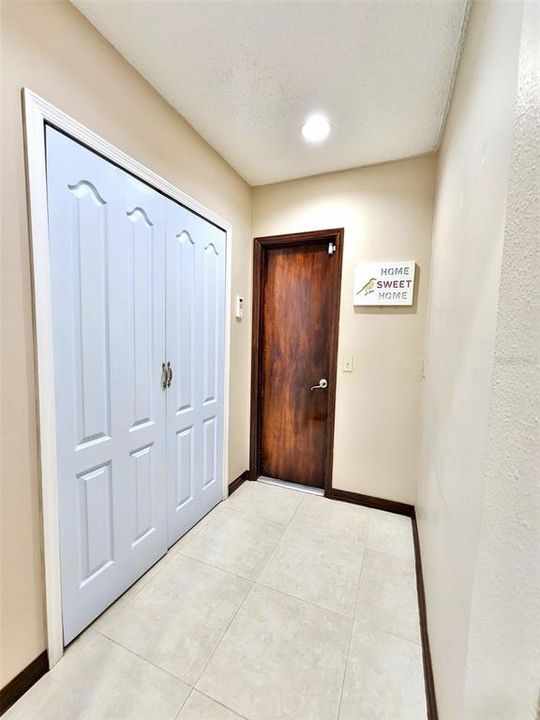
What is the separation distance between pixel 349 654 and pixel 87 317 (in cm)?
184

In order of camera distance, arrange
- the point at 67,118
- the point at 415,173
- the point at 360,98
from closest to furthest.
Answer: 1. the point at 67,118
2. the point at 360,98
3. the point at 415,173

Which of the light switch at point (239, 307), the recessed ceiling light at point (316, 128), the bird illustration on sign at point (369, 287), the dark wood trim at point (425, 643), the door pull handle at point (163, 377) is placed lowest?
the dark wood trim at point (425, 643)

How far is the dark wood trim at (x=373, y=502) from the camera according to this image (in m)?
2.25

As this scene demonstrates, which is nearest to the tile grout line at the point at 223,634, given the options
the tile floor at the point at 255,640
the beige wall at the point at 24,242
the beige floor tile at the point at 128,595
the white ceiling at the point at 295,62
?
the tile floor at the point at 255,640

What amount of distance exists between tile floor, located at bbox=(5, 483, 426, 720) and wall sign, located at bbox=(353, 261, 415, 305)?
168cm

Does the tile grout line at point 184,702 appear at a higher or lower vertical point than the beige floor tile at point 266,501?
higher

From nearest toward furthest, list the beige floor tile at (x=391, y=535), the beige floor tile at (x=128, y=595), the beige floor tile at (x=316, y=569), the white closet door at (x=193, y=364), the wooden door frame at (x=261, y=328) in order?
the beige floor tile at (x=128, y=595) < the beige floor tile at (x=316, y=569) < the white closet door at (x=193, y=364) < the beige floor tile at (x=391, y=535) < the wooden door frame at (x=261, y=328)

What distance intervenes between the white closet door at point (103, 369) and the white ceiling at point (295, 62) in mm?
571

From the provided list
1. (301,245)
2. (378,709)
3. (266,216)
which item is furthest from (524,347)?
(266,216)

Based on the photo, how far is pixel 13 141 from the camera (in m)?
1.00

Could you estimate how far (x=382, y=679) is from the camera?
117 cm

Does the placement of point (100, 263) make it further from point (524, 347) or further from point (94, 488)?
point (524, 347)

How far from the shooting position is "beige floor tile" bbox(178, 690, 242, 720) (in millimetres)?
1030

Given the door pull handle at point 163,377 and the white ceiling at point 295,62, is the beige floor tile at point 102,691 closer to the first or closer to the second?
the door pull handle at point 163,377
